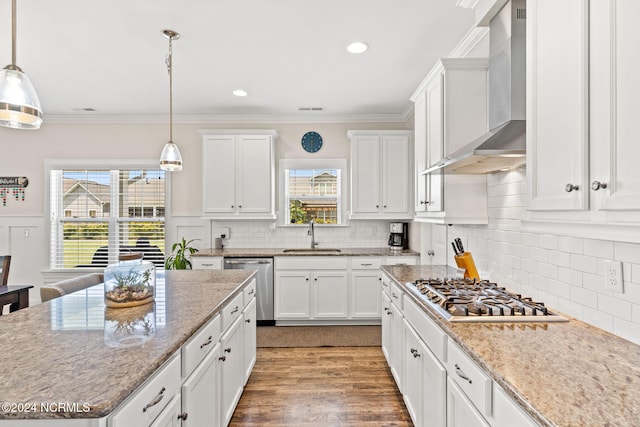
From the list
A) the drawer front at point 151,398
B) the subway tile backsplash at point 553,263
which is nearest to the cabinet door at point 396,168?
the subway tile backsplash at point 553,263

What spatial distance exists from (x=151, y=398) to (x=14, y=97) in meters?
1.31

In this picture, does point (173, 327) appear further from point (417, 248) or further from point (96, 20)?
point (417, 248)

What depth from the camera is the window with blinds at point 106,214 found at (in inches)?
188

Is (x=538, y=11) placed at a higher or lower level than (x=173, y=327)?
higher

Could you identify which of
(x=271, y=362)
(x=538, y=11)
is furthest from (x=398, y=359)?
(x=538, y=11)

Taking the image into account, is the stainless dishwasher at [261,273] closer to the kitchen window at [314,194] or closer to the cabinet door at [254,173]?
the cabinet door at [254,173]

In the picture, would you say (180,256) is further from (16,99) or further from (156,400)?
(156,400)

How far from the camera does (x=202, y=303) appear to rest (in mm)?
1873

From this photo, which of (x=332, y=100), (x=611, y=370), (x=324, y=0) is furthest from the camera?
(x=332, y=100)

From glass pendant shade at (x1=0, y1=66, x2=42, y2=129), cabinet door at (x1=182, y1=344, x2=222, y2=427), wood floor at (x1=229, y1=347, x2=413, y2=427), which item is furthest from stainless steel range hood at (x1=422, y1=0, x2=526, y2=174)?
glass pendant shade at (x1=0, y1=66, x2=42, y2=129)

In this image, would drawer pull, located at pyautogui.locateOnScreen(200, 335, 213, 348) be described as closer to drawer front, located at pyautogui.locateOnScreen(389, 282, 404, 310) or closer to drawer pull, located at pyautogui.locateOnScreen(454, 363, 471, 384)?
drawer pull, located at pyautogui.locateOnScreen(454, 363, 471, 384)

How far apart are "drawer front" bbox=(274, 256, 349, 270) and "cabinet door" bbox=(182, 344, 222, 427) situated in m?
2.25

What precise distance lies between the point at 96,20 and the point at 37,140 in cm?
326

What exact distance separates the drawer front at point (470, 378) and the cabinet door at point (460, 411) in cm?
2
